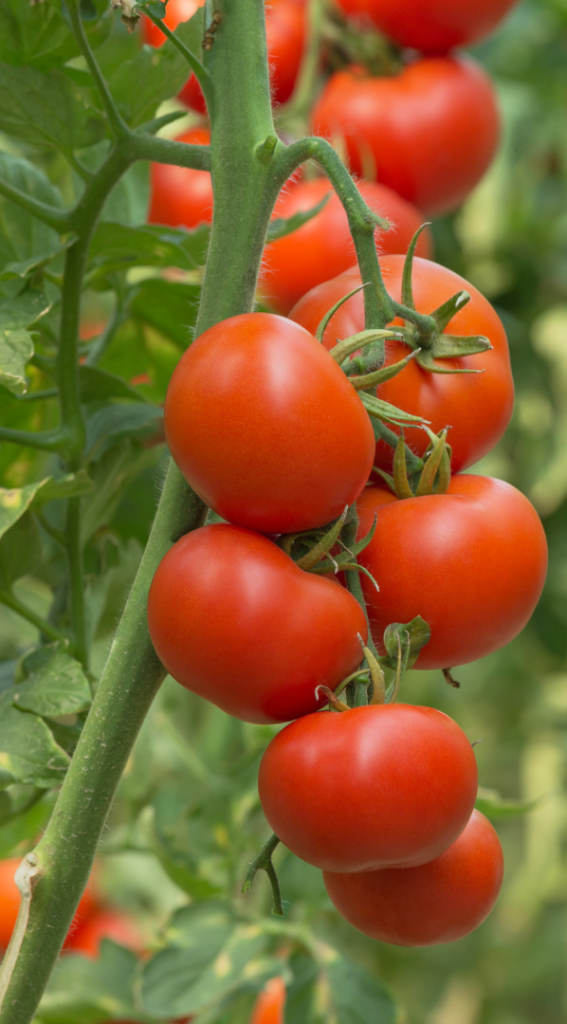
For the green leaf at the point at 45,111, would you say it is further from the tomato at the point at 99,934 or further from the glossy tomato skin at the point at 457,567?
Result: the tomato at the point at 99,934

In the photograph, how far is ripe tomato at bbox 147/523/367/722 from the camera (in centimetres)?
27

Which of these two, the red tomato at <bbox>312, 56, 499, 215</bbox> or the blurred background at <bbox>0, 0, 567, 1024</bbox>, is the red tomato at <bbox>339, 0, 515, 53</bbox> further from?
the blurred background at <bbox>0, 0, 567, 1024</bbox>

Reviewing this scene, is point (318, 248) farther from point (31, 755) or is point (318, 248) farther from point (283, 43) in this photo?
point (31, 755)

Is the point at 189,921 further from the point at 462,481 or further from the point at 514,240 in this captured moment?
the point at 514,240

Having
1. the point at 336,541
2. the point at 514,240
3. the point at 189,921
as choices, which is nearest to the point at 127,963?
the point at 189,921

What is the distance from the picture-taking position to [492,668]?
1.11 metres

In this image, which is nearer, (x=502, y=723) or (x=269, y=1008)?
(x=269, y=1008)

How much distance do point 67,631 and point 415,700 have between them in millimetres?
505

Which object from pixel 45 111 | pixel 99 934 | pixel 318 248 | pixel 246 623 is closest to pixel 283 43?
pixel 318 248

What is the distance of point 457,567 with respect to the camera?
→ 11.9 inches

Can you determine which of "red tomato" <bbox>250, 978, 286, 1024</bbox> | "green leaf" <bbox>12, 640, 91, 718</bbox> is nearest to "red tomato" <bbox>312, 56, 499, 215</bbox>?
"green leaf" <bbox>12, 640, 91, 718</bbox>

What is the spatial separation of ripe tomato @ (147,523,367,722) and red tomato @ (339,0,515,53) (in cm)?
61

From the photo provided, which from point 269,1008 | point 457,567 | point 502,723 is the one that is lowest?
point 502,723

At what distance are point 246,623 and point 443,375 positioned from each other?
0.11m
